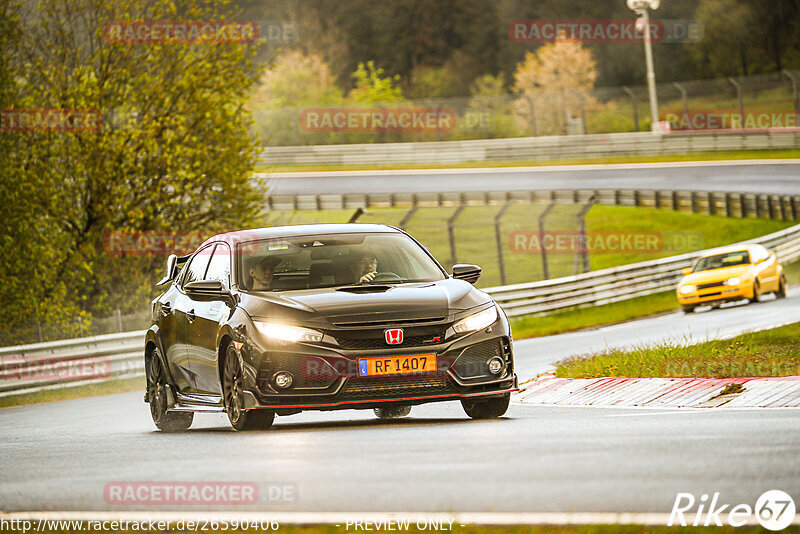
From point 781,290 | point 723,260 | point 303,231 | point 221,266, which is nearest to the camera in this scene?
point 303,231

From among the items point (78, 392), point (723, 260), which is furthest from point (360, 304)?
point (723, 260)

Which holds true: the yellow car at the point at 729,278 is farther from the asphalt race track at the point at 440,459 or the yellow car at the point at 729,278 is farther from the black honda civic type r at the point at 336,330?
the black honda civic type r at the point at 336,330

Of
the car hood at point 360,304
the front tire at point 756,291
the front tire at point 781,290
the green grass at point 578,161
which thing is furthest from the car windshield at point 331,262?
the green grass at point 578,161

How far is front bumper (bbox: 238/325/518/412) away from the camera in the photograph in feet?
30.6

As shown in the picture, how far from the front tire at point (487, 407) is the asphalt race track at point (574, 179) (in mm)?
38160

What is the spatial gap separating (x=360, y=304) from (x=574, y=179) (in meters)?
43.4

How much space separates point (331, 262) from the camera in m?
10.5

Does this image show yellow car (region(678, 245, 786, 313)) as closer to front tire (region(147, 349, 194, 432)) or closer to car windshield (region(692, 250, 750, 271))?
car windshield (region(692, 250, 750, 271))

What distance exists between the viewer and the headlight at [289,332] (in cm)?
937

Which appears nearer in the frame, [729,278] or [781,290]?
[729,278]

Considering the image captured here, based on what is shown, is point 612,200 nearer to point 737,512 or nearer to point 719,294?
point 719,294

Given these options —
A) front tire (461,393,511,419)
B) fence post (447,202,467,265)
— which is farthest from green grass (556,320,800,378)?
fence post (447,202,467,265)

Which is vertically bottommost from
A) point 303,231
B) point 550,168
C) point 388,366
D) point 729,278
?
point 729,278

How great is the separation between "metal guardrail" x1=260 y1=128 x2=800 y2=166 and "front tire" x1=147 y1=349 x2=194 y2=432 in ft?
135
